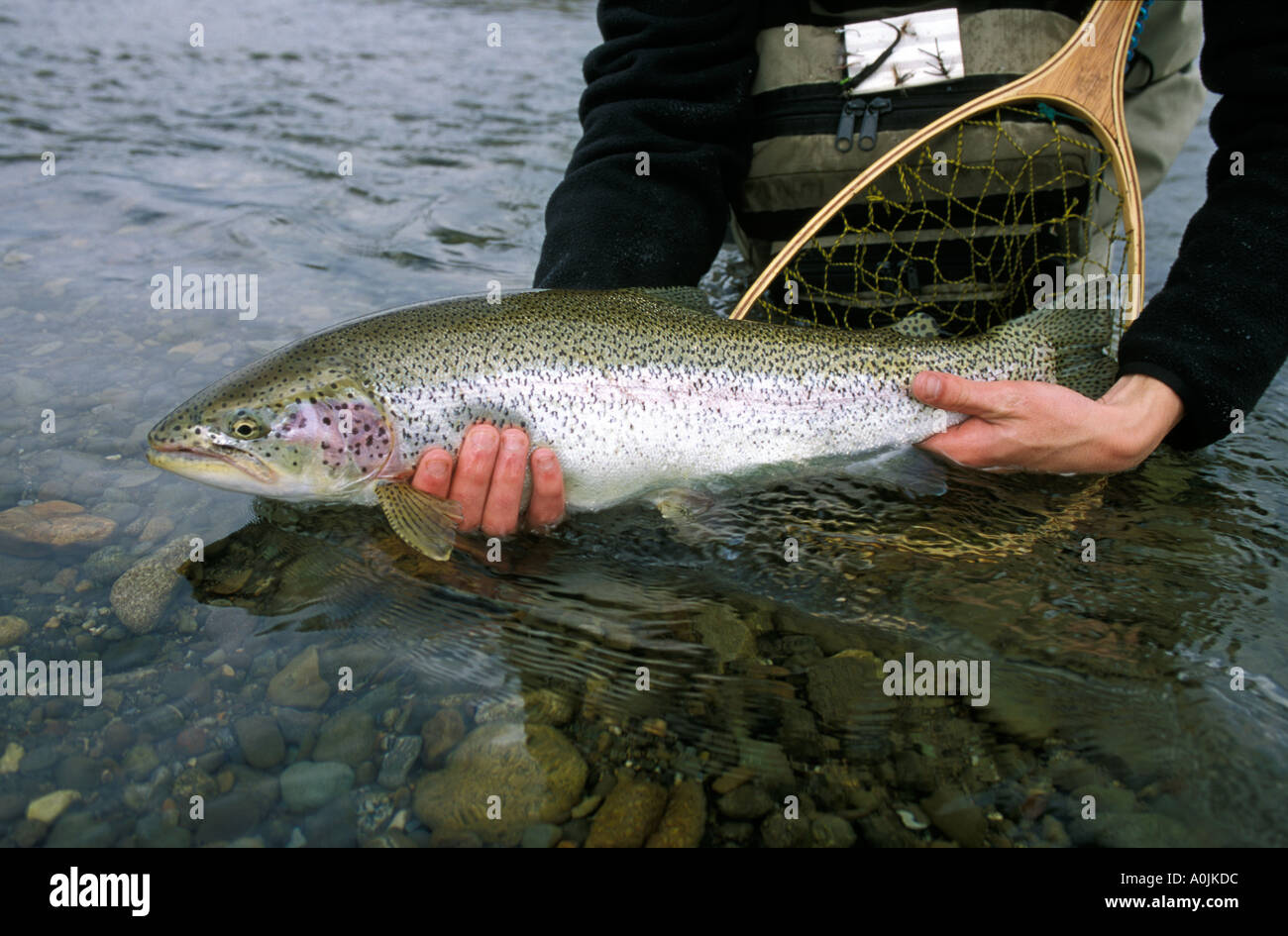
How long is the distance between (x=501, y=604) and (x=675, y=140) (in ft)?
7.02

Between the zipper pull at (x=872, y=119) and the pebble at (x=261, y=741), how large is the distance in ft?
10.2

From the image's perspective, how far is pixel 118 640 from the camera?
8.07 feet

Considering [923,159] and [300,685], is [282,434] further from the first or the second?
[923,159]

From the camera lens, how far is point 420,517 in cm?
266

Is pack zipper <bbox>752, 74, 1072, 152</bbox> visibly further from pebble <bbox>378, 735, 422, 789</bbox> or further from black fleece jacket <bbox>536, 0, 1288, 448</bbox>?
pebble <bbox>378, 735, 422, 789</bbox>

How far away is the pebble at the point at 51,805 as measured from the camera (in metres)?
1.95

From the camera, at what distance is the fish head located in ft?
8.50

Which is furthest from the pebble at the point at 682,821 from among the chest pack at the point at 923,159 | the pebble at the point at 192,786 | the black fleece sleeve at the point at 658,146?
the chest pack at the point at 923,159

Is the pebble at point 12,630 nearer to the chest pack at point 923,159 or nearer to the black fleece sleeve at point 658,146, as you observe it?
the black fleece sleeve at point 658,146

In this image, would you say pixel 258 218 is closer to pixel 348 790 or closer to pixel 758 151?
pixel 758 151

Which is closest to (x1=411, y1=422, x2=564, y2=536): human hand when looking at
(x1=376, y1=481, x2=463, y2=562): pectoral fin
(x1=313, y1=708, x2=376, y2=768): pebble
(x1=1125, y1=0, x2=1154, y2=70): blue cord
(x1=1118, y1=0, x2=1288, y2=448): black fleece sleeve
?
(x1=376, y1=481, x2=463, y2=562): pectoral fin

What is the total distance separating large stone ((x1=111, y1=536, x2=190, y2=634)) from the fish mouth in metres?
0.35

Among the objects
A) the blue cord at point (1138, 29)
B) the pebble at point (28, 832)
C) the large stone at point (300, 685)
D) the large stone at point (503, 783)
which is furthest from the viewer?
the blue cord at point (1138, 29)

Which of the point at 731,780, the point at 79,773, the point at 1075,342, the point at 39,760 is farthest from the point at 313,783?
the point at 1075,342
